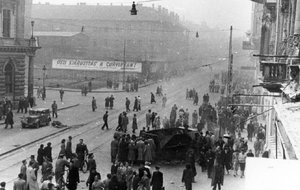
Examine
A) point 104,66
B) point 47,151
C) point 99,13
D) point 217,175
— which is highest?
point 99,13

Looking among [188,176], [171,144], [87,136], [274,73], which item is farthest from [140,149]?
[87,136]

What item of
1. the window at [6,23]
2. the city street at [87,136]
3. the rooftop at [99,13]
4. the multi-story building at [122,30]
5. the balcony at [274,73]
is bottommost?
the city street at [87,136]

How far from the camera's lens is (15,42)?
35.0 meters

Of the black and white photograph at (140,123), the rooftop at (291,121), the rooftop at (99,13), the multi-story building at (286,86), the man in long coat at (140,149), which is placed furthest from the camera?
the rooftop at (99,13)

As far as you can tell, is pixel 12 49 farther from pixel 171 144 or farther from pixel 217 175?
pixel 217 175

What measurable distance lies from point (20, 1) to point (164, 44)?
5245cm

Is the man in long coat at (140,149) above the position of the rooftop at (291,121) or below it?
below

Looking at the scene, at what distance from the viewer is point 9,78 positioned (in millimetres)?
34906

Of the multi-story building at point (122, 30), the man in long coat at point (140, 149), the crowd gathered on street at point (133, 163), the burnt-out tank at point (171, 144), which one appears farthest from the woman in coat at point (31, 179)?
the multi-story building at point (122, 30)

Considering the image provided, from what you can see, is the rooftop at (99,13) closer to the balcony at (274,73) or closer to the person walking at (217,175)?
the balcony at (274,73)

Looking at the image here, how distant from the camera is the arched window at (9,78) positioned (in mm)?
34656

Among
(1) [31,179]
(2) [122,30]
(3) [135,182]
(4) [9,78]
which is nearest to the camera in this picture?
(1) [31,179]

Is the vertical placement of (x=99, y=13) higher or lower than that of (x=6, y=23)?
higher

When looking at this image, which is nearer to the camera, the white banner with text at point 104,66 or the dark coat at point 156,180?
the dark coat at point 156,180
